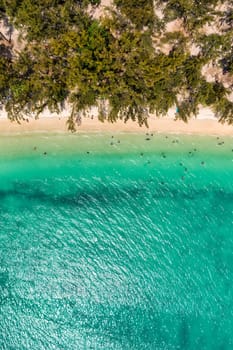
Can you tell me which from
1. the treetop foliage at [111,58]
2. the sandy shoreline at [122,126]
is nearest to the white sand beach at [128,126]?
the sandy shoreline at [122,126]

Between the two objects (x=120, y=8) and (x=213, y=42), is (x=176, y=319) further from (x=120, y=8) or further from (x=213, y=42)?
(x=120, y=8)

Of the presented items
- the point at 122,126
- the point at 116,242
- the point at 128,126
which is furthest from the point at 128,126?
the point at 116,242

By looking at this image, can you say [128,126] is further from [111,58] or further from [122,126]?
[111,58]

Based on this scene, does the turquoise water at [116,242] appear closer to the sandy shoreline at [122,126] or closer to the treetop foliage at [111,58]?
the sandy shoreline at [122,126]

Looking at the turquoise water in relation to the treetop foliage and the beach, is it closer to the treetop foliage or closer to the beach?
the beach

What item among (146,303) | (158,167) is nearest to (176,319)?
(146,303)

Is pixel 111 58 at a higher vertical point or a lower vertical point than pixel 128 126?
higher
